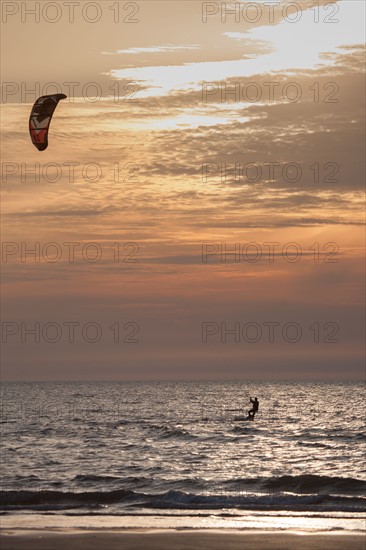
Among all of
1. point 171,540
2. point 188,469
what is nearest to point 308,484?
point 188,469

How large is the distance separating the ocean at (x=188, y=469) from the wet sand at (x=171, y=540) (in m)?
2.50

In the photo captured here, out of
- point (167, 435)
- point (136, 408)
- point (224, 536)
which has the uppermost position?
point (224, 536)

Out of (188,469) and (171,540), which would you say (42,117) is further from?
(188,469)

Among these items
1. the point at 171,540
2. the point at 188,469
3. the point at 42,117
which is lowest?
the point at 188,469

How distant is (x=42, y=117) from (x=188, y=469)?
21.5 meters

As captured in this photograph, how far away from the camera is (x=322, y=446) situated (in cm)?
5778

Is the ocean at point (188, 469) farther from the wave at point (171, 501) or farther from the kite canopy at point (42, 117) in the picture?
the kite canopy at point (42, 117)

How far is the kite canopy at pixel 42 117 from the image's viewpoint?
28.2 m

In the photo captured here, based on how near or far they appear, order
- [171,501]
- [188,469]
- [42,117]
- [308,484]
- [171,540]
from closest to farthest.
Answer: [171,540] → [42,117] → [171,501] → [308,484] → [188,469]

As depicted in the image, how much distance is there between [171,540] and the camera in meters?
22.2

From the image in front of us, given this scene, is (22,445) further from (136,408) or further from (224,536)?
(136,408)

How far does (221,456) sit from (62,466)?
10380 millimetres

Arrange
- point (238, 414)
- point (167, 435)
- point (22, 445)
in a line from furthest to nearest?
point (238, 414), point (167, 435), point (22, 445)

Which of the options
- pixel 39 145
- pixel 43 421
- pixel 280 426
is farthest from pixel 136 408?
pixel 39 145
